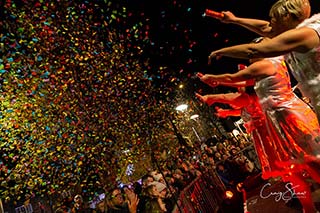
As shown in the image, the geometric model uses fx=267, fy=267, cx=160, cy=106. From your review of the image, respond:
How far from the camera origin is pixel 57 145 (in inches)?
666

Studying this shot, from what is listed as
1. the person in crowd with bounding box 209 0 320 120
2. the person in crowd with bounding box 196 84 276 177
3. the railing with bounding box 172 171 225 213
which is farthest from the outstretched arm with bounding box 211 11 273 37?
the railing with bounding box 172 171 225 213

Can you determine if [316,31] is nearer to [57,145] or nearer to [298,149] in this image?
[298,149]

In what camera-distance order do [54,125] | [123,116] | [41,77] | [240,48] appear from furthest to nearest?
[123,116] < [54,125] < [41,77] < [240,48]

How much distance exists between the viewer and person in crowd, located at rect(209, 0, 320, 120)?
1792 millimetres

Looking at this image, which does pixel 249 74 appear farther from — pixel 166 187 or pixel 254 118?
pixel 166 187

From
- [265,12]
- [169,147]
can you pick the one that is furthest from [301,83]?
[169,147]

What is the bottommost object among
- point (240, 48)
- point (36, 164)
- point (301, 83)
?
point (301, 83)

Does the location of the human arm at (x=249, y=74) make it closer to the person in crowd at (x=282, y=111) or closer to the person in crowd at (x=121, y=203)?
the person in crowd at (x=282, y=111)

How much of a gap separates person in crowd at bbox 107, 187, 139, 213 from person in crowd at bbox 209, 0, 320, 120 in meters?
4.86

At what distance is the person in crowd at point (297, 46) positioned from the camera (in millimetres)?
1792

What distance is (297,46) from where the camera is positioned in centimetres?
181

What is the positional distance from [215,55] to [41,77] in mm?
14670

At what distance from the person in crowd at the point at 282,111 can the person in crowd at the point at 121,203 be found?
3827 millimetres

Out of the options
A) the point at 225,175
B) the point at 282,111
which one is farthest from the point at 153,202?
the point at 282,111
